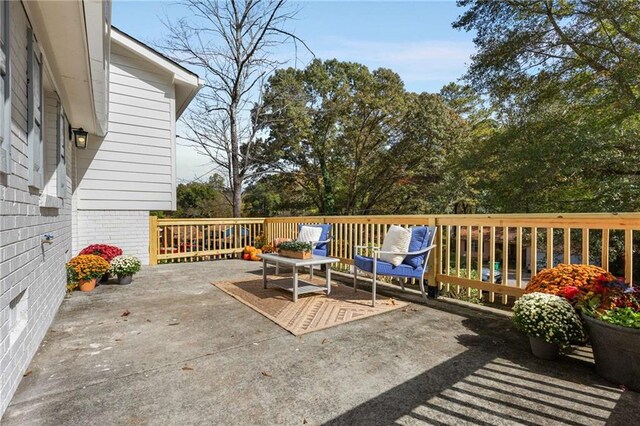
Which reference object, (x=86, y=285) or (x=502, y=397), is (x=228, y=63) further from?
(x=502, y=397)

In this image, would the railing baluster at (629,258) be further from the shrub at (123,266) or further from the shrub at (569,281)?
the shrub at (123,266)

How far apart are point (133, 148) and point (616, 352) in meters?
7.58

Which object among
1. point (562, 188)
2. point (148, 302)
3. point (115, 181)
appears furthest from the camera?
point (562, 188)

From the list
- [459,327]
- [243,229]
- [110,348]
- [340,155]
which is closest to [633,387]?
[459,327]

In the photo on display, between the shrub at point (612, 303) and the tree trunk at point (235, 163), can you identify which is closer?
the shrub at point (612, 303)

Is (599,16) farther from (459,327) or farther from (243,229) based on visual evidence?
(243,229)

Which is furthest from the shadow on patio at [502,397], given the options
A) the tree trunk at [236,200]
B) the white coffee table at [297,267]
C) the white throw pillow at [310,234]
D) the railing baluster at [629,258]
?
the tree trunk at [236,200]

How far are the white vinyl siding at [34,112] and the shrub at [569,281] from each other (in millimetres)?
4046

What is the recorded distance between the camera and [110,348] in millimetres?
2613

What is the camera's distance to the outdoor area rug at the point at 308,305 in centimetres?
320

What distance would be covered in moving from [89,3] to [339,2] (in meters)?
5.09

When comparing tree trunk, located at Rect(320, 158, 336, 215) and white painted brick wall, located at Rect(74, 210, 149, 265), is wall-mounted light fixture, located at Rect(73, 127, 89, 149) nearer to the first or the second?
white painted brick wall, located at Rect(74, 210, 149, 265)

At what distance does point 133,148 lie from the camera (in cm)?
668

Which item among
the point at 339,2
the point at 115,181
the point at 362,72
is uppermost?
the point at 362,72
